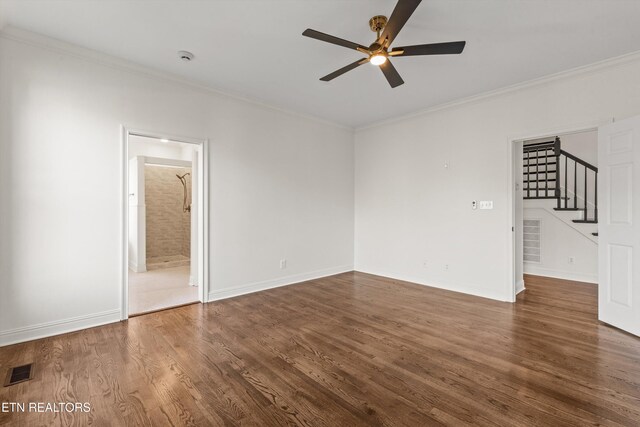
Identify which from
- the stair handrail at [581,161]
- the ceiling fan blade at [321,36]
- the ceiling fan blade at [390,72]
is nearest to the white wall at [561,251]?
the stair handrail at [581,161]

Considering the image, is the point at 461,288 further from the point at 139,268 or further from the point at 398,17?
the point at 139,268

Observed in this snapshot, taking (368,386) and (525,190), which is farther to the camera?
(525,190)

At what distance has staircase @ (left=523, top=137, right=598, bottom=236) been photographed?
532cm

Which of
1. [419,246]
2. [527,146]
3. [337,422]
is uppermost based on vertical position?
[527,146]

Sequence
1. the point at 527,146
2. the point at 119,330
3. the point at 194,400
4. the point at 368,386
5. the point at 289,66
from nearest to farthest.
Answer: the point at 194,400
the point at 368,386
the point at 119,330
the point at 289,66
the point at 527,146

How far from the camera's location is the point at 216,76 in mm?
3705

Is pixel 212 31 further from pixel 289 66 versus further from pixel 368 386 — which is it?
pixel 368 386

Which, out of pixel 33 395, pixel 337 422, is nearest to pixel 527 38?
pixel 337 422

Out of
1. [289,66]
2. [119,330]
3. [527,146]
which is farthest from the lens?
[527,146]

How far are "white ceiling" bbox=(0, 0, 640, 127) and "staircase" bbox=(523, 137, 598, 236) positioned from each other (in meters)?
2.71

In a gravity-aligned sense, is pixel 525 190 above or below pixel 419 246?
above

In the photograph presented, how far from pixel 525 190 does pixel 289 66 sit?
5.47 m

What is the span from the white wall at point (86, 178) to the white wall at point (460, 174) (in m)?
2.19

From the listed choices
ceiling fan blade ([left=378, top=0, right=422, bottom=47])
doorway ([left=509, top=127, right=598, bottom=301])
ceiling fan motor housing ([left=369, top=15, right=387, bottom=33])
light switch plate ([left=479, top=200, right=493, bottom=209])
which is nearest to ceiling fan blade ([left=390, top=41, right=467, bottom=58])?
ceiling fan blade ([left=378, top=0, right=422, bottom=47])
